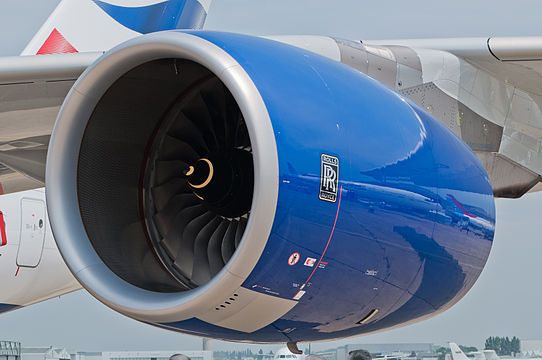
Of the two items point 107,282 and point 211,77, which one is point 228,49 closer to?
point 211,77

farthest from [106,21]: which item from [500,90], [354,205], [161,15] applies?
[354,205]

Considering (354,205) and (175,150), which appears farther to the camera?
(175,150)

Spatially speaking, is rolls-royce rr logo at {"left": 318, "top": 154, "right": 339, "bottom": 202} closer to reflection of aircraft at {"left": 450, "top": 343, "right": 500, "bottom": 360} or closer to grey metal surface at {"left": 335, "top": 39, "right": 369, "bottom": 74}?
grey metal surface at {"left": 335, "top": 39, "right": 369, "bottom": 74}

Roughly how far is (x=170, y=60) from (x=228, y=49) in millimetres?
536

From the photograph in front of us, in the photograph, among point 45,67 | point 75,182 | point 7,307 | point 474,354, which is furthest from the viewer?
point 474,354

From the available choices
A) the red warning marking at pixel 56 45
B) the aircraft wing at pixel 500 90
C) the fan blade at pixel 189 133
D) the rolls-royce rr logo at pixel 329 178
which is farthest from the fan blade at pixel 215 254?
the red warning marking at pixel 56 45

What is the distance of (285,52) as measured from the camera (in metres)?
3.19

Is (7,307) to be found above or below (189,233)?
above

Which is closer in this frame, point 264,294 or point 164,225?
point 264,294

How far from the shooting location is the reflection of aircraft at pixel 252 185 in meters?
2.88

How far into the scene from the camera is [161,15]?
19.8 ft

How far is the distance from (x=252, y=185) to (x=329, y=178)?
52 centimetres

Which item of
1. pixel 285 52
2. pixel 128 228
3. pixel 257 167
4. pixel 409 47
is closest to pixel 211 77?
pixel 285 52

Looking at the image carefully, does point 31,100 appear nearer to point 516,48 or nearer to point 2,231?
point 516,48
